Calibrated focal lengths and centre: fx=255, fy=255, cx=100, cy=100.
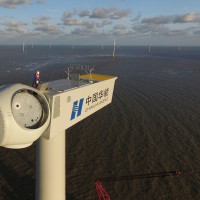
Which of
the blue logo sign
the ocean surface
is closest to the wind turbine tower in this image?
the blue logo sign

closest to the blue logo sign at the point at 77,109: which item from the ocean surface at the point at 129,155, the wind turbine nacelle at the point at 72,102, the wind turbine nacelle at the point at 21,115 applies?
the wind turbine nacelle at the point at 72,102

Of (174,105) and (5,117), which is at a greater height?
(5,117)

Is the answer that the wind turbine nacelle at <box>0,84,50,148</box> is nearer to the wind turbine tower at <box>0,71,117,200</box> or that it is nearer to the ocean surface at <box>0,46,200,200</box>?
the wind turbine tower at <box>0,71,117,200</box>

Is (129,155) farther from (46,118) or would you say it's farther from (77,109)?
(46,118)

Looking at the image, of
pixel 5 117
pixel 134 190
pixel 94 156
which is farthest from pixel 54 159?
pixel 94 156

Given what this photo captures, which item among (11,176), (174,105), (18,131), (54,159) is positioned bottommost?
(11,176)

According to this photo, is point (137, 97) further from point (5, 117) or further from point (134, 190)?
point (5, 117)

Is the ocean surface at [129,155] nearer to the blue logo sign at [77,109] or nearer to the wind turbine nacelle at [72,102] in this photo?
the wind turbine nacelle at [72,102]

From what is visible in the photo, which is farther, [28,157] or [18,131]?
[28,157]

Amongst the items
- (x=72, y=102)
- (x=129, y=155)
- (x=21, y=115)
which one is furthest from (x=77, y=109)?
(x=129, y=155)
